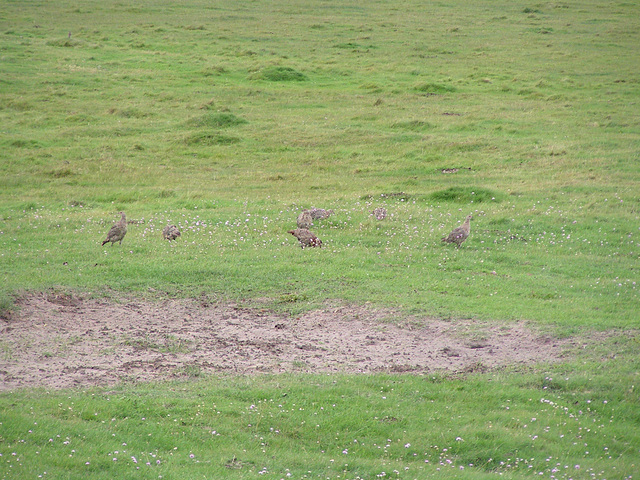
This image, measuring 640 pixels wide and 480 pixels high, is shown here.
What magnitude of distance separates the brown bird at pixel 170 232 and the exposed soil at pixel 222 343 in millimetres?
→ 4415

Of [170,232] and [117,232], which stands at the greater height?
[117,232]

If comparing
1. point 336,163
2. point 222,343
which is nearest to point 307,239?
point 222,343

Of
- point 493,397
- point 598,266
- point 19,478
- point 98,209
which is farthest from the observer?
point 98,209

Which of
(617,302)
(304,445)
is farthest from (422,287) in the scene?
(304,445)

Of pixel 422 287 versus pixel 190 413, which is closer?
pixel 190 413

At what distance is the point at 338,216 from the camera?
65.0ft

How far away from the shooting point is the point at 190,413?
366 inches

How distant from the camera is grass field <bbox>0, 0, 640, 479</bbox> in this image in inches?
348

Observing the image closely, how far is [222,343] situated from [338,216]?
850 cm

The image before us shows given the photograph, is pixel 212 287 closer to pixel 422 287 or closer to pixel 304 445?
pixel 422 287

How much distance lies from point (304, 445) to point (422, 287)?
6349 mm

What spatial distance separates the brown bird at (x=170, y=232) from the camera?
707 inches

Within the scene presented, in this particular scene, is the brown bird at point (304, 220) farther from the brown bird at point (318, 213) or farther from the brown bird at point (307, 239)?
the brown bird at point (307, 239)

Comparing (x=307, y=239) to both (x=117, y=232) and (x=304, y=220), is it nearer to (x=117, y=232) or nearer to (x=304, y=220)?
(x=304, y=220)
